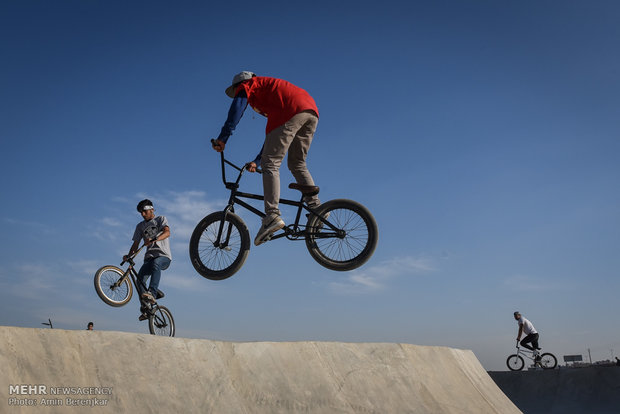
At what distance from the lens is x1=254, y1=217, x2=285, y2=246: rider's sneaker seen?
19.6 feet

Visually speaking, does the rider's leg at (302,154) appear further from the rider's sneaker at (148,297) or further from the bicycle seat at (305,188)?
the rider's sneaker at (148,297)

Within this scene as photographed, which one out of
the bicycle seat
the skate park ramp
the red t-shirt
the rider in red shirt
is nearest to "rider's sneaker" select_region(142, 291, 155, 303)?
the rider in red shirt

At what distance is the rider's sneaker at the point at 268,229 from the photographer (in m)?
5.98

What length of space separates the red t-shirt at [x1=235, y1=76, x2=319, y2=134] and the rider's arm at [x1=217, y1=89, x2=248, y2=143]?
0.10 metres

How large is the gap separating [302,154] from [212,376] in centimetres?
316

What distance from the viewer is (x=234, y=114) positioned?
5961 millimetres

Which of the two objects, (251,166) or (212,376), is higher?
(251,166)

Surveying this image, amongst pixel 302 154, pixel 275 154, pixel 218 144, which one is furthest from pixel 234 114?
pixel 302 154

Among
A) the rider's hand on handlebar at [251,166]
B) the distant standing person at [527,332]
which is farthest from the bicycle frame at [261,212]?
the distant standing person at [527,332]

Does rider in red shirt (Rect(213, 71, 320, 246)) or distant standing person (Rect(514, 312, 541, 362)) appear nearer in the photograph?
rider in red shirt (Rect(213, 71, 320, 246))

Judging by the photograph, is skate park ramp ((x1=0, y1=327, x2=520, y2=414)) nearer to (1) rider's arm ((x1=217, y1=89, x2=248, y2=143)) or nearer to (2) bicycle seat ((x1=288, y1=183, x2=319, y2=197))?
(2) bicycle seat ((x1=288, y1=183, x2=319, y2=197))

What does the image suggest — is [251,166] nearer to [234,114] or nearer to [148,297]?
[234,114]

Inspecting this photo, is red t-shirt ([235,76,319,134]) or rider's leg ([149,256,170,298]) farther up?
red t-shirt ([235,76,319,134])

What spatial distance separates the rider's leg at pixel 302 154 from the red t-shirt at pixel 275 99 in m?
0.26
